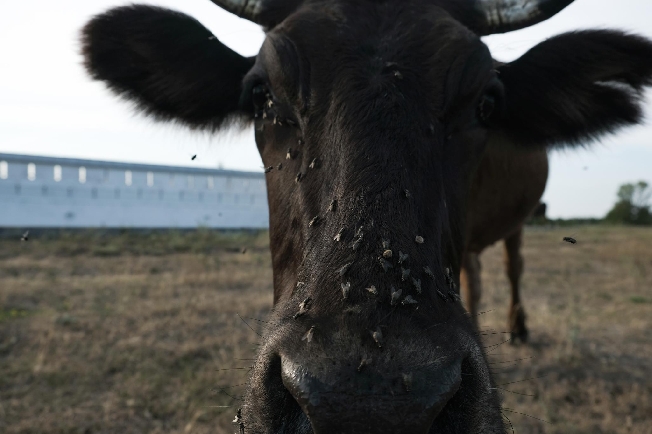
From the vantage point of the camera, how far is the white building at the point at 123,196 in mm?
Result: 22156

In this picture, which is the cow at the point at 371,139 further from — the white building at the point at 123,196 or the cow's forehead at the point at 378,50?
the white building at the point at 123,196

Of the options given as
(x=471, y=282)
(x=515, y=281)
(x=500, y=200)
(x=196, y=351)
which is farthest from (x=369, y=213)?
(x=515, y=281)

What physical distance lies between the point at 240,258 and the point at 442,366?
11.4 meters

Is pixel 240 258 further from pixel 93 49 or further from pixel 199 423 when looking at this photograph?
pixel 93 49

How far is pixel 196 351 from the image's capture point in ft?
16.0

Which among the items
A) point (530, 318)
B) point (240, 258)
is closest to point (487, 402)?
point (530, 318)

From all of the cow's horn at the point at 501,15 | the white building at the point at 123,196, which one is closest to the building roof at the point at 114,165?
the white building at the point at 123,196

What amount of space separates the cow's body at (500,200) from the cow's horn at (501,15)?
836 mm

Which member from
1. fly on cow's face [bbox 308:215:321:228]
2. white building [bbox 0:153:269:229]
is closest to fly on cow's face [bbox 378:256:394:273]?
fly on cow's face [bbox 308:215:321:228]

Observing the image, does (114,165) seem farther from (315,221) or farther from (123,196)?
(315,221)

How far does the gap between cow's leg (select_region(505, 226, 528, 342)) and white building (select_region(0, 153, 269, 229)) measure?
63.3 ft

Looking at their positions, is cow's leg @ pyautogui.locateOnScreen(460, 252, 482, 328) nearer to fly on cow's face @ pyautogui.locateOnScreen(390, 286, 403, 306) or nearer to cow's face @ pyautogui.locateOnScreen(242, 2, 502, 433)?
cow's face @ pyautogui.locateOnScreen(242, 2, 502, 433)

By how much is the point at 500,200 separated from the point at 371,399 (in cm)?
378

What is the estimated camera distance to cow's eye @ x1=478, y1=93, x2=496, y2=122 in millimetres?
2472
